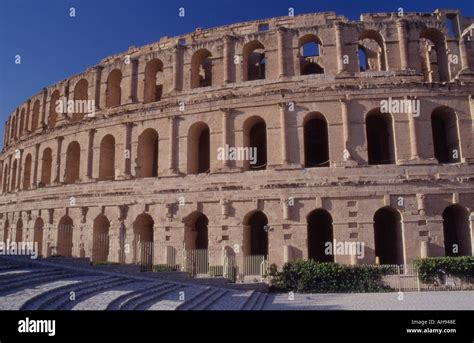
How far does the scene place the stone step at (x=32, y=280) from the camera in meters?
10.1

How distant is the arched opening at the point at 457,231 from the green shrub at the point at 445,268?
7.41ft

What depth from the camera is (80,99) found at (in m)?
26.7

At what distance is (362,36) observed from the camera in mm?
21312

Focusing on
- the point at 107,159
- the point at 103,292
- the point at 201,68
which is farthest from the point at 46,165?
the point at 103,292

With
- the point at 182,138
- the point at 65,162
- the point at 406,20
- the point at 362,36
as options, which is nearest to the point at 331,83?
the point at 362,36

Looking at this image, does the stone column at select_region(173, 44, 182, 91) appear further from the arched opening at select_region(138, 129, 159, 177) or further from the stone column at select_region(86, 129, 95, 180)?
the stone column at select_region(86, 129, 95, 180)

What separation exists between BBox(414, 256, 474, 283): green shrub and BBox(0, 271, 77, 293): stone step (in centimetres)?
1355

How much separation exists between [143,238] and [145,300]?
11.1m

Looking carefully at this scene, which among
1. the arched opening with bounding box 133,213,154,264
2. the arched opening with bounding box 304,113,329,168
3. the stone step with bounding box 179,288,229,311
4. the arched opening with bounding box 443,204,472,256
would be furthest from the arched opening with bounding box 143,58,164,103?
the arched opening with bounding box 443,204,472,256

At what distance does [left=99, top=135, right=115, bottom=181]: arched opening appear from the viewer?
23778mm

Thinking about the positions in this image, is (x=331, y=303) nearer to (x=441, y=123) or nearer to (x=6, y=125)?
(x=441, y=123)

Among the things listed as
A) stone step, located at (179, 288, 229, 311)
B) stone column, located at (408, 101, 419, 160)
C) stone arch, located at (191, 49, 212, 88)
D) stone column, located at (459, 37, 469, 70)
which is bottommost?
stone step, located at (179, 288, 229, 311)

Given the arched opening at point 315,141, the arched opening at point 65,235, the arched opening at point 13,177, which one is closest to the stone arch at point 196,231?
the arched opening at point 315,141

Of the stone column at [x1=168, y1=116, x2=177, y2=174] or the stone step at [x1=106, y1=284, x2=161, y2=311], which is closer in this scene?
the stone step at [x1=106, y1=284, x2=161, y2=311]
